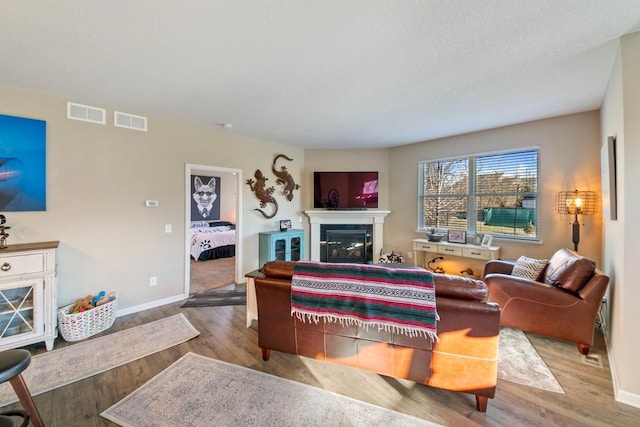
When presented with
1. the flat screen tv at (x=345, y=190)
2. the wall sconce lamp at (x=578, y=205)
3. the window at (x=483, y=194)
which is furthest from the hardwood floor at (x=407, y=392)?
the flat screen tv at (x=345, y=190)

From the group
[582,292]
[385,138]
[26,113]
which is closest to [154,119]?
[26,113]

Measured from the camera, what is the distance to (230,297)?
154 inches

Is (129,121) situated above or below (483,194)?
above

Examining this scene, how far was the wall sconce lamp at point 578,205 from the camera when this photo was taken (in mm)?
3301

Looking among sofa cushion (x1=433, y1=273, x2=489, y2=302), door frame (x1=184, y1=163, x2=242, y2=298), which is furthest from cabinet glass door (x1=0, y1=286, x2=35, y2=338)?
sofa cushion (x1=433, y1=273, x2=489, y2=302)

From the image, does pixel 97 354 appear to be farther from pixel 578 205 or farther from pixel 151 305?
pixel 578 205

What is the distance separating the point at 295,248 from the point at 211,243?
235cm

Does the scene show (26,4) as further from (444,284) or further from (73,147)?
(444,284)

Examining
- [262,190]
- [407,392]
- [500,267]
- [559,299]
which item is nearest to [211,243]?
[262,190]

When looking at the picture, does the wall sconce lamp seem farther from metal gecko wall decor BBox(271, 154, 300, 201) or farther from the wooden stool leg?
the wooden stool leg

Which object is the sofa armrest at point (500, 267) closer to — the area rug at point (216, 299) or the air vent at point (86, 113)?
the area rug at point (216, 299)

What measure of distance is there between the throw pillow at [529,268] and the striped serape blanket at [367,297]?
200 centimetres

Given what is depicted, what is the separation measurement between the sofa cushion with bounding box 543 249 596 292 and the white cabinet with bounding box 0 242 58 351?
4922 mm

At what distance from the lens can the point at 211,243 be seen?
6.37 metres
